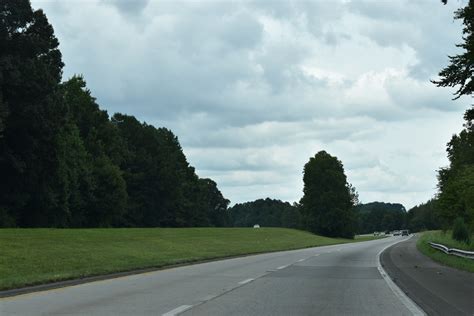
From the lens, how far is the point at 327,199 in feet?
385

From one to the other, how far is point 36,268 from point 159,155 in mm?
85276

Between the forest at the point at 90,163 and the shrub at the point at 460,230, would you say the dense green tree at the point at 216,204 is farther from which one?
the shrub at the point at 460,230

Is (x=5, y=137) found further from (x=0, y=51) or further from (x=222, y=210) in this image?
(x=222, y=210)

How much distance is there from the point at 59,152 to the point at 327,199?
68691 mm

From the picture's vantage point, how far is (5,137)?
5184 centimetres

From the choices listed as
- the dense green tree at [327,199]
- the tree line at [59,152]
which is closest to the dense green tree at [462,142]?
the tree line at [59,152]

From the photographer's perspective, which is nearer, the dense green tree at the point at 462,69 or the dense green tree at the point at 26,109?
the dense green tree at the point at 462,69

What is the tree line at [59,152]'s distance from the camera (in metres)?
50.4

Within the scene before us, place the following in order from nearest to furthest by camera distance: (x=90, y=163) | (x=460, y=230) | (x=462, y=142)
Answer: (x=460, y=230), (x=462, y=142), (x=90, y=163)

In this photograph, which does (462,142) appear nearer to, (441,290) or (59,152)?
(59,152)

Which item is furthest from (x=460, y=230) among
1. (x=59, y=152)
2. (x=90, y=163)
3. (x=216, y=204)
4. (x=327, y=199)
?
(x=216, y=204)

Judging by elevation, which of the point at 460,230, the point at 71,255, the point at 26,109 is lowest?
the point at 71,255

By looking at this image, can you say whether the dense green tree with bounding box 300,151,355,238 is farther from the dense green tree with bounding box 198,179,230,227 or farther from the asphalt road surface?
the asphalt road surface

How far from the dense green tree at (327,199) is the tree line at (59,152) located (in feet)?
88.7
